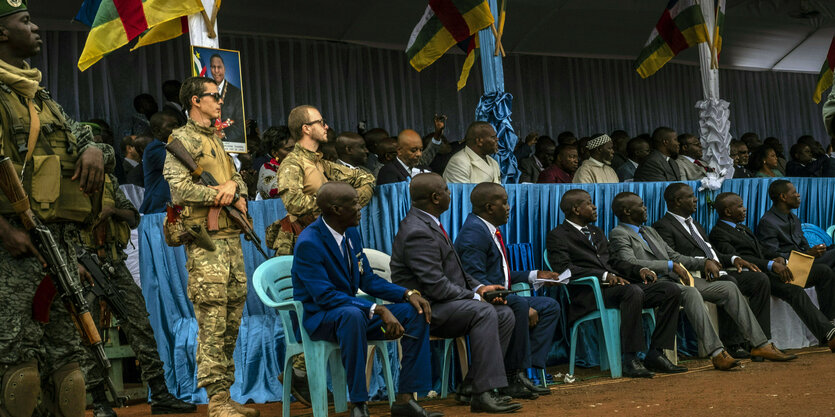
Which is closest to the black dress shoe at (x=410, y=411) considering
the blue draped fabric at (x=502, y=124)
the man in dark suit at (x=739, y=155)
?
the blue draped fabric at (x=502, y=124)

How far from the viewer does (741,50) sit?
1602cm

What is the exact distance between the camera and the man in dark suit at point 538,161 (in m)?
11.7

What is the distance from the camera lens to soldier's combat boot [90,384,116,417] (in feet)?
19.5

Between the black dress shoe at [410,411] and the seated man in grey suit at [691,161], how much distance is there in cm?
537

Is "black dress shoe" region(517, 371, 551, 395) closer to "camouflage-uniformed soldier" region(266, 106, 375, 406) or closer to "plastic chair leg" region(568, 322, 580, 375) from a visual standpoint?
"plastic chair leg" region(568, 322, 580, 375)

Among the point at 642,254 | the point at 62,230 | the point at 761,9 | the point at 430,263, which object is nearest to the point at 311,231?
the point at 430,263

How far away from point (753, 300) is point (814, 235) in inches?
63.8

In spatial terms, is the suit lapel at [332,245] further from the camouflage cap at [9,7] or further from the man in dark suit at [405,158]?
the man in dark suit at [405,158]

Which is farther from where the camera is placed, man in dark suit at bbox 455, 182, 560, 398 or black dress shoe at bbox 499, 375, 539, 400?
man in dark suit at bbox 455, 182, 560, 398

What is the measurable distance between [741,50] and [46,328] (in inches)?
568

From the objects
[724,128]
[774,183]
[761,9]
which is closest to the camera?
[774,183]

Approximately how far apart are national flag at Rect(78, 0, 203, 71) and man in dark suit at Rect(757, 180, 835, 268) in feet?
18.3

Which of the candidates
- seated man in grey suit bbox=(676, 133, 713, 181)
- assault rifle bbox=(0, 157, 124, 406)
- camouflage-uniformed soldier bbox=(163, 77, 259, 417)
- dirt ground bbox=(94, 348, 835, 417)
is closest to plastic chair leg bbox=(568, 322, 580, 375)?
dirt ground bbox=(94, 348, 835, 417)

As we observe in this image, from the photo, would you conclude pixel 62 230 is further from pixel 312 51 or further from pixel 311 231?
pixel 312 51
